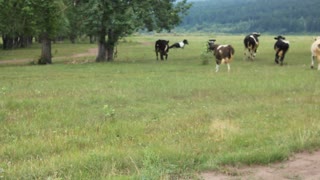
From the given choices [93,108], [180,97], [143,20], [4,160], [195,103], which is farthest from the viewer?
[143,20]

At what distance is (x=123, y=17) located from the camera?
3319 cm

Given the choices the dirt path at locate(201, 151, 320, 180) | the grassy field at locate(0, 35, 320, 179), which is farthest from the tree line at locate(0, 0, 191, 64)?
the dirt path at locate(201, 151, 320, 180)

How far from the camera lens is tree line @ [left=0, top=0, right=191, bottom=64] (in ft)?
110

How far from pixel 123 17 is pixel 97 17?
1.93 m

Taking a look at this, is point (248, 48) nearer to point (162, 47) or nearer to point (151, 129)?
point (162, 47)

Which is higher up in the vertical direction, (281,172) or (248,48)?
(248,48)

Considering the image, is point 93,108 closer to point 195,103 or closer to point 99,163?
point 195,103

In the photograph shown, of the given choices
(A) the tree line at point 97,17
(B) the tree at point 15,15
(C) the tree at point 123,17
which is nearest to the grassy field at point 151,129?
(C) the tree at point 123,17

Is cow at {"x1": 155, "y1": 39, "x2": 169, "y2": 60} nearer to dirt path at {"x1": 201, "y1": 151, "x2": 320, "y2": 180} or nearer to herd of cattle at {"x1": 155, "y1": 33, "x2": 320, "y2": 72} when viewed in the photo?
herd of cattle at {"x1": 155, "y1": 33, "x2": 320, "y2": 72}

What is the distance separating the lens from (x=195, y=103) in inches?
579

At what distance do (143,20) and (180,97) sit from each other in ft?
62.4

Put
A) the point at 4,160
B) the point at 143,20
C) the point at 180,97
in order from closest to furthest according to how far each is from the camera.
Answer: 1. the point at 4,160
2. the point at 180,97
3. the point at 143,20

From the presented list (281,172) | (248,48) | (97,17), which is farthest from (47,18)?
(281,172)

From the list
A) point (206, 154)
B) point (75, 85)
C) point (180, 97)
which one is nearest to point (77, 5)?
point (75, 85)
